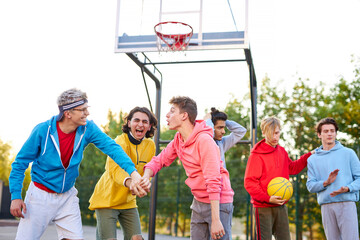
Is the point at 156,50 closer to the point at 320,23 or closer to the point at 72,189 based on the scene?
the point at 72,189

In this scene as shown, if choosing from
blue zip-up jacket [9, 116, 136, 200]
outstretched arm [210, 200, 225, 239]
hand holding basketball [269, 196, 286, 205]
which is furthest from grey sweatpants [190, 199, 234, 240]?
hand holding basketball [269, 196, 286, 205]

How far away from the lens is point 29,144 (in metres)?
3.01

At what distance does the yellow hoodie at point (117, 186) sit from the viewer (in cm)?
355

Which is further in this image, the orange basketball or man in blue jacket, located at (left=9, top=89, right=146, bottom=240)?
the orange basketball

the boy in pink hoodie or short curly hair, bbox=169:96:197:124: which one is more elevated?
short curly hair, bbox=169:96:197:124

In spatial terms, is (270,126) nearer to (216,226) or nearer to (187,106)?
(187,106)

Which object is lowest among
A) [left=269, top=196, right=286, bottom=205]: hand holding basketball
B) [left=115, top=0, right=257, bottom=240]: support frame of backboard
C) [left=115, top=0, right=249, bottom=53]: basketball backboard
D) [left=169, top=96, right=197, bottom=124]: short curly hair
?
[left=269, top=196, right=286, bottom=205]: hand holding basketball

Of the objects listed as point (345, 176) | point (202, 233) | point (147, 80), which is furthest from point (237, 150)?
point (202, 233)

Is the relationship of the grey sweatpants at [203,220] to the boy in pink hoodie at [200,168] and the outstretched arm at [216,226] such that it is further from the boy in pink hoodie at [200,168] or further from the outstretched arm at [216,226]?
the outstretched arm at [216,226]

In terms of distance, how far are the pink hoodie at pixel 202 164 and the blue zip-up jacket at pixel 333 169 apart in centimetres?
155

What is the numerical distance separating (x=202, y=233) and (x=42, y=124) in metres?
1.50

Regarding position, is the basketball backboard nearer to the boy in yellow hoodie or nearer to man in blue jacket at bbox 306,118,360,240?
man in blue jacket at bbox 306,118,360,240

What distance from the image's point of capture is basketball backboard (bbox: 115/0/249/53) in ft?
17.7

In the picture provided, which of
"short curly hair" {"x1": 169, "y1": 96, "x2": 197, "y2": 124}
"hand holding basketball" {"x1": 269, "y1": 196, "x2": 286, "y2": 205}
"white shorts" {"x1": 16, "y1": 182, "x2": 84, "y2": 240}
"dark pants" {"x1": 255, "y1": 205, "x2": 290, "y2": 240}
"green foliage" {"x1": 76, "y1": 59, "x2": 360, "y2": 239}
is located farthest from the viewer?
"green foliage" {"x1": 76, "y1": 59, "x2": 360, "y2": 239}
